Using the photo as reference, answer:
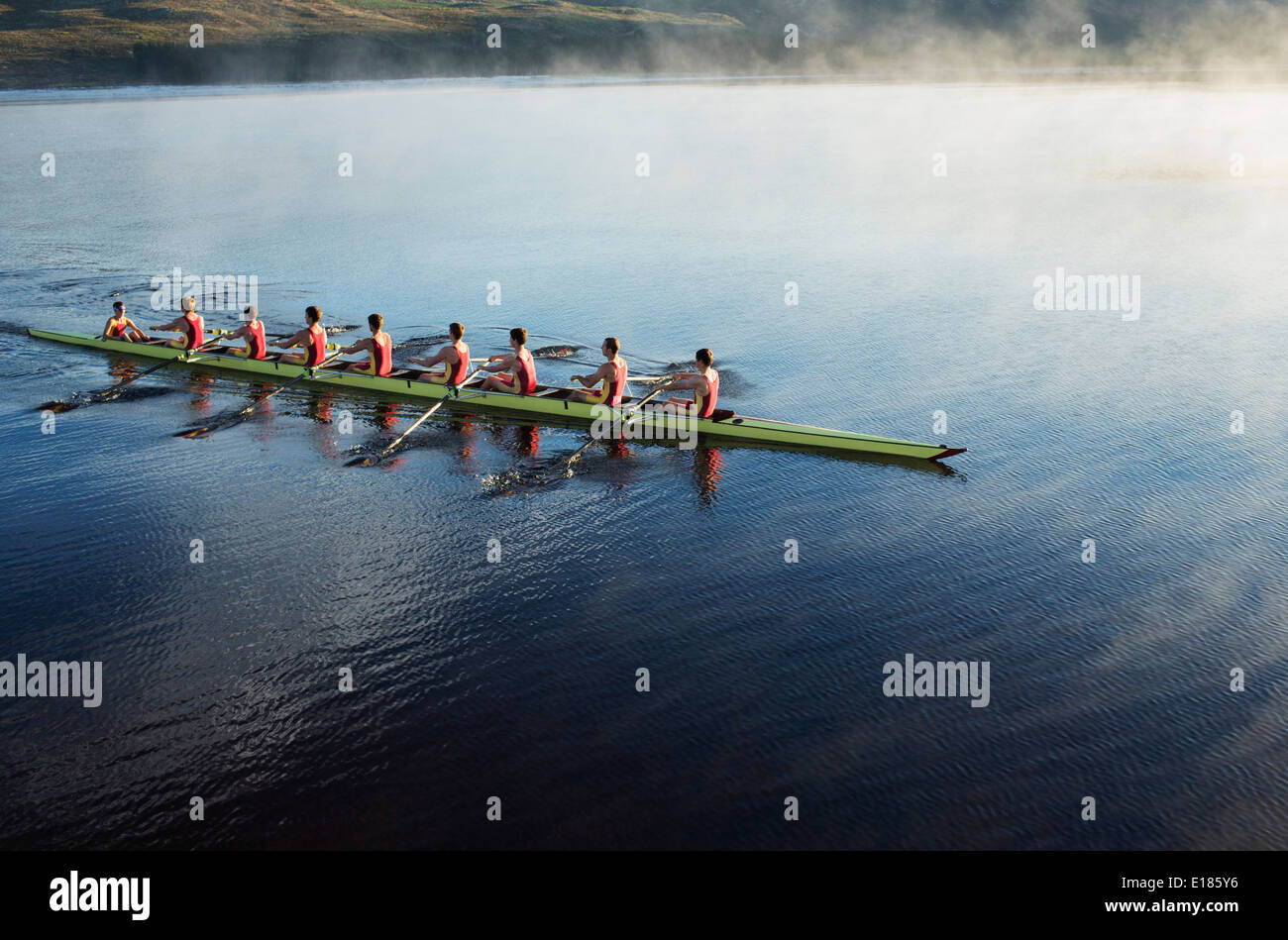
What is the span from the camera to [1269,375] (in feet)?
69.5

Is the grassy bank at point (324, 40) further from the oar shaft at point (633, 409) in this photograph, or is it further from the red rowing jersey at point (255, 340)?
the oar shaft at point (633, 409)

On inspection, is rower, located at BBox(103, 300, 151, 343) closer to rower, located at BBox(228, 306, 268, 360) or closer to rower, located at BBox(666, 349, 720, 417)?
rower, located at BBox(228, 306, 268, 360)

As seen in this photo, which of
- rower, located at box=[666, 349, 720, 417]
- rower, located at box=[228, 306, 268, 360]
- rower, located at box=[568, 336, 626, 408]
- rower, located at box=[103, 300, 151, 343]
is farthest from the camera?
rower, located at box=[103, 300, 151, 343]

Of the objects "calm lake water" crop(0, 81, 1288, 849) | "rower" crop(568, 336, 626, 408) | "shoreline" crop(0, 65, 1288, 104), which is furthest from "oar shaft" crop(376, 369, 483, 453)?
"shoreline" crop(0, 65, 1288, 104)

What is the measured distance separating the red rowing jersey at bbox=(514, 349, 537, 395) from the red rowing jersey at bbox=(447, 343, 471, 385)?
115cm

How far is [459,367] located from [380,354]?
1792mm

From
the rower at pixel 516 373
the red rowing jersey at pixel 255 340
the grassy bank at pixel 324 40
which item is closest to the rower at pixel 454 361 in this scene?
the rower at pixel 516 373

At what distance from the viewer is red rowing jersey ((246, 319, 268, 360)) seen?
22484mm

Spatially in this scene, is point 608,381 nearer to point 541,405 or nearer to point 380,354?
point 541,405

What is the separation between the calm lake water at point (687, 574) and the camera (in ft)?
33.3

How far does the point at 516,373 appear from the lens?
64.3 ft

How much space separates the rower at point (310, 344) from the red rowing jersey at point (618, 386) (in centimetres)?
662

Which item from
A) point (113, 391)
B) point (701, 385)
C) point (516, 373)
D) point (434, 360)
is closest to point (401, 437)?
point (434, 360)
